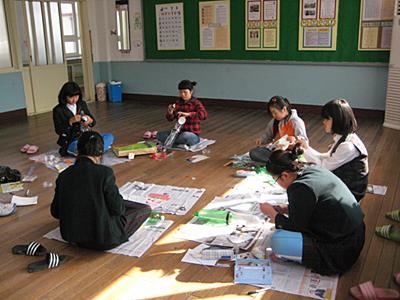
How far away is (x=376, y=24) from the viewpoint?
20.4 feet

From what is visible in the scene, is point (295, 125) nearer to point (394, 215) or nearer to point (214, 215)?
point (394, 215)

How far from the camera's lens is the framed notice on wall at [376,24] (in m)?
6.11

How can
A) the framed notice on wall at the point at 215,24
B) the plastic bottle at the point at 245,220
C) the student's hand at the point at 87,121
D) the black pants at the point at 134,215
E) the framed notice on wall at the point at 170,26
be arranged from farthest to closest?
the framed notice on wall at the point at 170,26
the framed notice on wall at the point at 215,24
the student's hand at the point at 87,121
the plastic bottle at the point at 245,220
the black pants at the point at 134,215

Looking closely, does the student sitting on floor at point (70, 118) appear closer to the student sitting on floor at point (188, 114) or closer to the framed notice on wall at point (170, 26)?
the student sitting on floor at point (188, 114)

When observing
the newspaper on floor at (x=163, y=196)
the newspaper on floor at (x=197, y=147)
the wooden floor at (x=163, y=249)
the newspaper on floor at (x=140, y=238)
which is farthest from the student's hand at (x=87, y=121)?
the newspaper on floor at (x=140, y=238)

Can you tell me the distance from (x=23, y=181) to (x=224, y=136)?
100 inches

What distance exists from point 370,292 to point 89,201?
1605mm

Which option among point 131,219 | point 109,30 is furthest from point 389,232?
point 109,30

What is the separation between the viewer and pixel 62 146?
491 centimetres

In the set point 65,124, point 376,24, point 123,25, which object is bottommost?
point 65,124

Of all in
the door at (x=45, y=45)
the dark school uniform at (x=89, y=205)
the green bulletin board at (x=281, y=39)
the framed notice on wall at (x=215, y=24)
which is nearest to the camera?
the dark school uniform at (x=89, y=205)

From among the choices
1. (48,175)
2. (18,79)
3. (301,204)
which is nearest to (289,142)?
(301,204)

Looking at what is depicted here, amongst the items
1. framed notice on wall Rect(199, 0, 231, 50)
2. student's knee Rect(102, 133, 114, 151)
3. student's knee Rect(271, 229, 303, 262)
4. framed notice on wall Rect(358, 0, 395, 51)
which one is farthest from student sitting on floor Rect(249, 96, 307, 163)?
framed notice on wall Rect(199, 0, 231, 50)

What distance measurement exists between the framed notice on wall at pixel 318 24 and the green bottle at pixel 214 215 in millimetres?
4392
